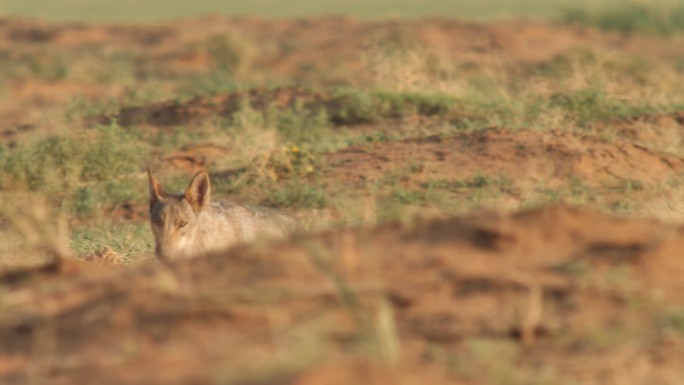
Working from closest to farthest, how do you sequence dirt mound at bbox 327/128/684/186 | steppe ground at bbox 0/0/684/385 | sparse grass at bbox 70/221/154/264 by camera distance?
steppe ground at bbox 0/0/684/385
sparse grass at bbox 70/221/154/264
dirt mound at bbox 327/128/684/186

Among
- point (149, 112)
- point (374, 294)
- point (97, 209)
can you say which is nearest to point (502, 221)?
point (374, 294)

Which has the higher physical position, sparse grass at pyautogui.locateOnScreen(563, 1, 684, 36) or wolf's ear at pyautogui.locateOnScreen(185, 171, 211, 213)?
wolf's ear at pyautogui.locateOnScreen(185, 171, 211, 213)

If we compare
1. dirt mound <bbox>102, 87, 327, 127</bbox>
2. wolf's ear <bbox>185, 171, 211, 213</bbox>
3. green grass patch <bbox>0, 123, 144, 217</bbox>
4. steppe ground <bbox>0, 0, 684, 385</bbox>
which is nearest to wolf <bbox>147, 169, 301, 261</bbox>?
wolf's ear <bbox>185, 171, 211, 213</bbox>

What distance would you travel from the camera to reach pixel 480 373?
546 cm

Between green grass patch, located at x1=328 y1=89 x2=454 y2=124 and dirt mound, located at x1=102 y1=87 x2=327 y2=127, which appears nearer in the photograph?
green grass patch, located at x1=328 y1=89 x2=454 y2=124

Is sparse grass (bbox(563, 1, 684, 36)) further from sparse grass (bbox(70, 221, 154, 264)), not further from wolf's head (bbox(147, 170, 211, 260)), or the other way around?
wolf's head (bbox(147, 170, 211, 260))

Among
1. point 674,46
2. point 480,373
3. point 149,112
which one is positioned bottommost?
point 674,46

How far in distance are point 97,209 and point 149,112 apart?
411 cm

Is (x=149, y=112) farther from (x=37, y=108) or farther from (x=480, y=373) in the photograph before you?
(x=480, y=373)

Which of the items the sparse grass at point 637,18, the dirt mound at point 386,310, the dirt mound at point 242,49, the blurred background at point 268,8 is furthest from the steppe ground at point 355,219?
the blurred background at point 268,8

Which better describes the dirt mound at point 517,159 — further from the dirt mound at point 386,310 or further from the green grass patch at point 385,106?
the dirt mound at point 386,310

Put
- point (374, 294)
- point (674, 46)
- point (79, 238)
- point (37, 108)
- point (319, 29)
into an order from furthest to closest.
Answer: point (319, 29)
point (674, 46)
point (37, 108)
point (79, 238)
point (374, 294)

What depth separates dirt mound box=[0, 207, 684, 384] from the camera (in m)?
5.54

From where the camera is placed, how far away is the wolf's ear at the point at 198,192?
9.86 metres
